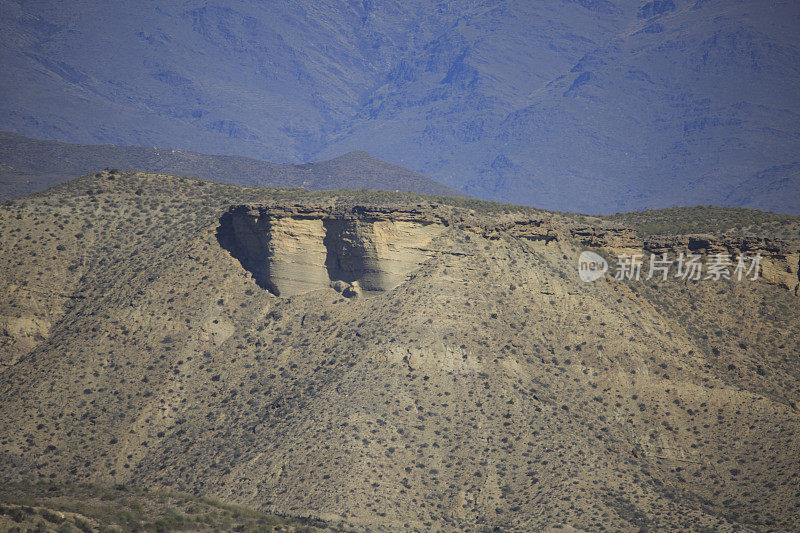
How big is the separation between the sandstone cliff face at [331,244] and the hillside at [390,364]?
0.14m

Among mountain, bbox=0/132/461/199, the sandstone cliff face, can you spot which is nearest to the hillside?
the sandstone cliff face

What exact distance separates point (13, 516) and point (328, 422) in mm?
17772

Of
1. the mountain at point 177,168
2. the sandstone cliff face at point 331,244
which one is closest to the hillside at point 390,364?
the sandstone cliff face at point 331,244

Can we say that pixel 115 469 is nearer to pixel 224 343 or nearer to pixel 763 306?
pixel 224 343

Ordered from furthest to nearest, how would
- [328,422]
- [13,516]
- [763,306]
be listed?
[763,306], [328,422], [13,516]

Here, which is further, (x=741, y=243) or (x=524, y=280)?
(x=741, y=243)

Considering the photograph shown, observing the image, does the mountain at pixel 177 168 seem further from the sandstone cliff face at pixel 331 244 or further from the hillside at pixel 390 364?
the sandstone cliff face at pixel 331 244

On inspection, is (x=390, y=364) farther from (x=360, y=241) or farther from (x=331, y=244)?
(x=331, y=244)

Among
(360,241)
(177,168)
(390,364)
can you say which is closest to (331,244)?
(360,241)

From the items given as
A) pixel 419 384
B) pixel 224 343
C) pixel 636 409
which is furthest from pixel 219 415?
pixel 636 409

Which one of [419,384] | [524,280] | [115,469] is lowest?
[115,469]

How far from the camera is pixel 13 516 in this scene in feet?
89.9

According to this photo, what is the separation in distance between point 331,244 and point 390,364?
10.3 meters

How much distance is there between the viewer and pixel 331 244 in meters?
52.4
